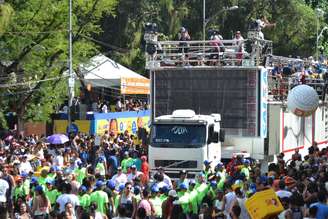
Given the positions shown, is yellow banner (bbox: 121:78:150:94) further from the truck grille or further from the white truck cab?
the truck grille

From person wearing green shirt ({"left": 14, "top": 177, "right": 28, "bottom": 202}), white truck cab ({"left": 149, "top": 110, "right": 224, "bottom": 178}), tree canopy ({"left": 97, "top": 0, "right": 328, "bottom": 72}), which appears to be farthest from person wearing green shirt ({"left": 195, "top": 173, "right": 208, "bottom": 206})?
tree canopy ({"left": 97, "top": 0, "right": 328, "bottom": 72})

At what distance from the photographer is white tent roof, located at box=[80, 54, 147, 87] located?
47938 millimetres

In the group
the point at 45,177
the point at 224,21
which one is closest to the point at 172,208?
the point at 45,177

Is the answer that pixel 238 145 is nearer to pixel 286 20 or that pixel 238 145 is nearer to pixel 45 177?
pixel 45 177

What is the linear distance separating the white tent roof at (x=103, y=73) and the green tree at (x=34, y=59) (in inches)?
126

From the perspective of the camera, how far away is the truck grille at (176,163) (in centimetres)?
2520

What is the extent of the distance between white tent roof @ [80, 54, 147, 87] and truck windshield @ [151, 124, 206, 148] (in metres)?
22.1

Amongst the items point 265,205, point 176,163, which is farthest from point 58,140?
point 265,205

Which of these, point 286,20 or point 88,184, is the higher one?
point 286,20

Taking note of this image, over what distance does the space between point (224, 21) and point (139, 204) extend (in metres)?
50.2

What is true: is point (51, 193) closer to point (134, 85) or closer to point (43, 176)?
point (43, 176)

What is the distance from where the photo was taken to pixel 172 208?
17031 millimetres

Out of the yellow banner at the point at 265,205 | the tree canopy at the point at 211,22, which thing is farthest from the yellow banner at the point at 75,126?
the yellow banner at the point at 265,205

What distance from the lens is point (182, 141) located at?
2542 cm
